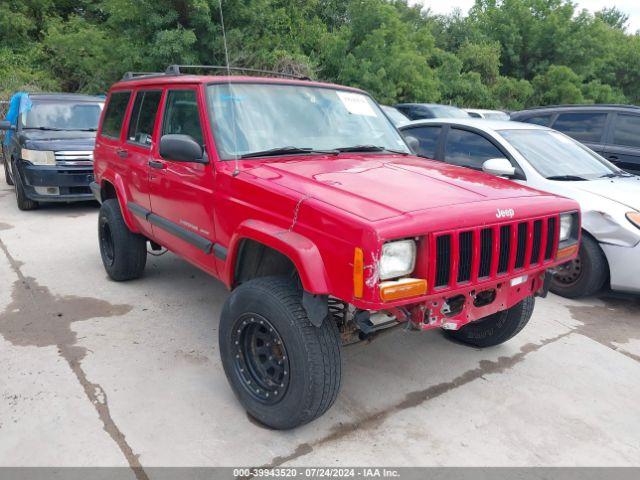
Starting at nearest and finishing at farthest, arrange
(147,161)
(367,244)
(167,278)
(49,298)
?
(367,244), (147,161), (49,298), (167,278)

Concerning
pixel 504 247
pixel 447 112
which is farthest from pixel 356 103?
pixel 447 112

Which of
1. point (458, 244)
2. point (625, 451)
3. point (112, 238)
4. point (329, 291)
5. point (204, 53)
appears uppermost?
point (204, 53)

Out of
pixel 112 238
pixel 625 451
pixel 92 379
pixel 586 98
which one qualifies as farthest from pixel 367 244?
pixel 586 98

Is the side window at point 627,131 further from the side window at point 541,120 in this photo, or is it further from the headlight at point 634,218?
the headlight at point 634,218

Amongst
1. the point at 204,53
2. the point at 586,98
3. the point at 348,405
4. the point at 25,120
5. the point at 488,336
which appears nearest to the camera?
the point at 348,405

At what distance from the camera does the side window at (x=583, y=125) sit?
25.2 ft

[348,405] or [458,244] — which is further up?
[458,244]

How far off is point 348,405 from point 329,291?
1.06m

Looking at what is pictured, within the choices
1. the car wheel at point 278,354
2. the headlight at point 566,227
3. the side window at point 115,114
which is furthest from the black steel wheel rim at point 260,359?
the side window at point 115,114

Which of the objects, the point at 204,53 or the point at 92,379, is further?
the point at 204,53

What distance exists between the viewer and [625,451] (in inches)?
117

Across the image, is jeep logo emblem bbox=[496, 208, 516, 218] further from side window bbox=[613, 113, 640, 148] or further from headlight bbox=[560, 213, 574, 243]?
side window bbox=[613, 113, 640, 148]

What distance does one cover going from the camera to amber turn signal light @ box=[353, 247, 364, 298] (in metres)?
2.43

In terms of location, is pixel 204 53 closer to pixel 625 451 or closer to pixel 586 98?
pixel 625 451
